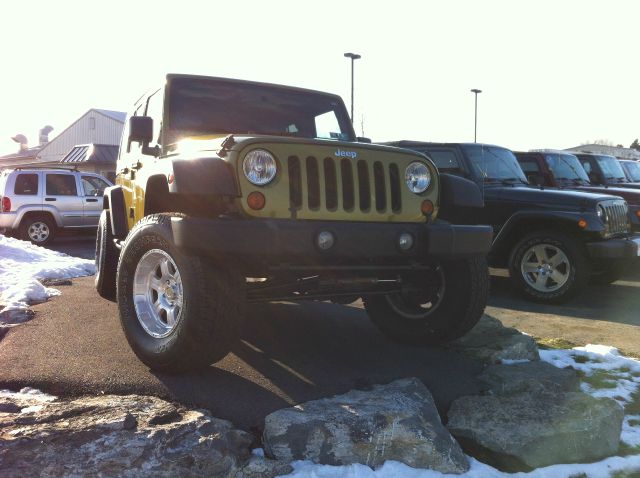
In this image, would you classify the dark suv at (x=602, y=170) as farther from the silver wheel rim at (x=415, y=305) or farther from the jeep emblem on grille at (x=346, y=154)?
the jeep emblem on grille at (x=346, y=154)

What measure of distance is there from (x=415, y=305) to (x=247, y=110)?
210 cm

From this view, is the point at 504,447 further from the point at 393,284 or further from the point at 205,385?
the point at 205,385

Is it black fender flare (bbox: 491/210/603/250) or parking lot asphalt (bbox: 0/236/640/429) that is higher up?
black fender flare (bbox: 491/210/603/250)

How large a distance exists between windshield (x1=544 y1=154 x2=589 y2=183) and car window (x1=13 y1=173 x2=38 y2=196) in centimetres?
A: 1078

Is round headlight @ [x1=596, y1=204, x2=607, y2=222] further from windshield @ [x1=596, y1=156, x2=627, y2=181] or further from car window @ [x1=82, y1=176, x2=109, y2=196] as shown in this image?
car window @ [x1=82, y1=176, x2=109, y2=196]

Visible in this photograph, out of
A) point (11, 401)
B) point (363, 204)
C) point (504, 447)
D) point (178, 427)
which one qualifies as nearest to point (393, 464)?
point (504, 447)

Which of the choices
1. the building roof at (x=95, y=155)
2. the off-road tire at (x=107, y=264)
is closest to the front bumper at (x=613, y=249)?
the off-road tire at (x=107, y=264)

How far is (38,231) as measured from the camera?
13406mm

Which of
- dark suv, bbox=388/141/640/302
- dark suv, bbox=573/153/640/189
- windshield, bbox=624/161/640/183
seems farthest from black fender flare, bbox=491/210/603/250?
windshield, bbox=624/161/640/183

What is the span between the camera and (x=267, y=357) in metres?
4.11

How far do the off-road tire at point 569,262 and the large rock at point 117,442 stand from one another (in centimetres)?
486

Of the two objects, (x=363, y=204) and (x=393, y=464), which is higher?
(x=363, y=204)

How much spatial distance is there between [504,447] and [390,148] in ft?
6.45

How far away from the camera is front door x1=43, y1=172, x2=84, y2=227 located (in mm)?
13508
